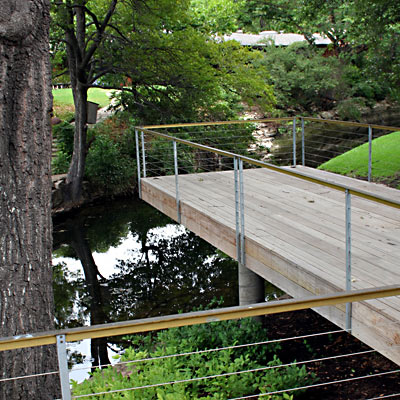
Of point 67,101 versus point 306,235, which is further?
point 67,101

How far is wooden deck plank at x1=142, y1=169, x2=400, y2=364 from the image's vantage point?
3.91 m

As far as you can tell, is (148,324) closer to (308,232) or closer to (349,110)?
(308,232)

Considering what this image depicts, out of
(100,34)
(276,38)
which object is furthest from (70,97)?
(276,38)

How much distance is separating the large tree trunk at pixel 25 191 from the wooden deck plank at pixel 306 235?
84.8 inches

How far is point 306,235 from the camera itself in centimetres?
540

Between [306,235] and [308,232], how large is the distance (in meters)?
0.10

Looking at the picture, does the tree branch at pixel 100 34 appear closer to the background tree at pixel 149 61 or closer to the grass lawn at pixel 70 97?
the background tree at pixel 149 61

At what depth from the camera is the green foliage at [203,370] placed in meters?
5.12

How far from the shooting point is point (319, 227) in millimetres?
5648

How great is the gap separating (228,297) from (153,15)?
8.59 meters

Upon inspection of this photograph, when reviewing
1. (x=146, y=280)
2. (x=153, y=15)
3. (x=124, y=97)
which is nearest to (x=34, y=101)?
(x=146, y=280)

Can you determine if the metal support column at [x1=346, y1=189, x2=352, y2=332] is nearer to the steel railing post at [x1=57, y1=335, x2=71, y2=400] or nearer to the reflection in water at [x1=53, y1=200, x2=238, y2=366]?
the steel railing post at [x1=57, y1=335, x2=71, y2=400]

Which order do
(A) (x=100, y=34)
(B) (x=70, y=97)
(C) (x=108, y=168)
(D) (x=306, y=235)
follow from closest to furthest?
1. (D) (x=306, y=235)
2. (A) (x=100, y=34)
3. (C) (x=108, y=168)
4. (B) (x=70, y=97)

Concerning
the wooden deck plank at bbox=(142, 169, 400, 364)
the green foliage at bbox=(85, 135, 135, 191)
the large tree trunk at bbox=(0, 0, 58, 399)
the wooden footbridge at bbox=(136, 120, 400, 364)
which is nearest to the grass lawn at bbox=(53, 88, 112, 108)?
the green foliage at bbox=(85, 135, 135, 191)
